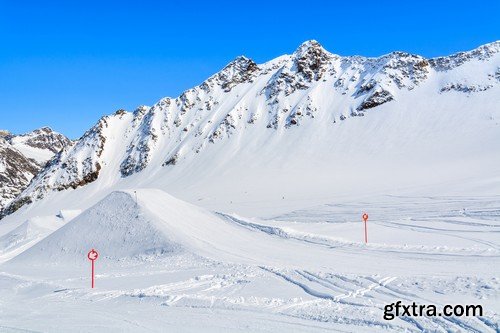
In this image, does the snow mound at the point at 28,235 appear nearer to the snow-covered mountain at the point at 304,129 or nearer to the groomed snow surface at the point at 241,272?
the groomed snow surface at the point at 241,272

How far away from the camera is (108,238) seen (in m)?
23.8

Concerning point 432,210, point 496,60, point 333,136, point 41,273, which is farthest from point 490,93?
point 41,273

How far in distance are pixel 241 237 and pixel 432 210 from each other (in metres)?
16.7

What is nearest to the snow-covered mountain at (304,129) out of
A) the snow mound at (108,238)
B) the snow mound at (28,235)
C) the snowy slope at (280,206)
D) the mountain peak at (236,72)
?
the mountain peak at (236,72)

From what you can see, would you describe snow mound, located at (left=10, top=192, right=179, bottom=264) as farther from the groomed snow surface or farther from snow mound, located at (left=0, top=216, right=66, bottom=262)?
snow mound, located at (left=0, top=216, right=66, bottom=262)

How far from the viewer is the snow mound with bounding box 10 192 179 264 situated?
864 inches

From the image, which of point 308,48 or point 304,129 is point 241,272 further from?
point 308,48

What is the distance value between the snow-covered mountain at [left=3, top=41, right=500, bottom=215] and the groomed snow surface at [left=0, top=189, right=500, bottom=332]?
3086cm

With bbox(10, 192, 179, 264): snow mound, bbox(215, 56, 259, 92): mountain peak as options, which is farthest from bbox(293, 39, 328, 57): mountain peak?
bbox(10, 192, 179, 264): snow mound

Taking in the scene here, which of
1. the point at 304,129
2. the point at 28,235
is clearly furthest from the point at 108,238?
the point at 304,129

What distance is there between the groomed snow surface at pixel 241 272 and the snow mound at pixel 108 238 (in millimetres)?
81

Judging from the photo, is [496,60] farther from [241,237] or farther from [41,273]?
[41,273]

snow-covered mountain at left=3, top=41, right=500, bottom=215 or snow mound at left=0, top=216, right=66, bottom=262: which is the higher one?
snow-covered mountain at left=3, top=41, right=500, bottom=215

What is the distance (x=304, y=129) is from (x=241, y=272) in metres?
74.9
